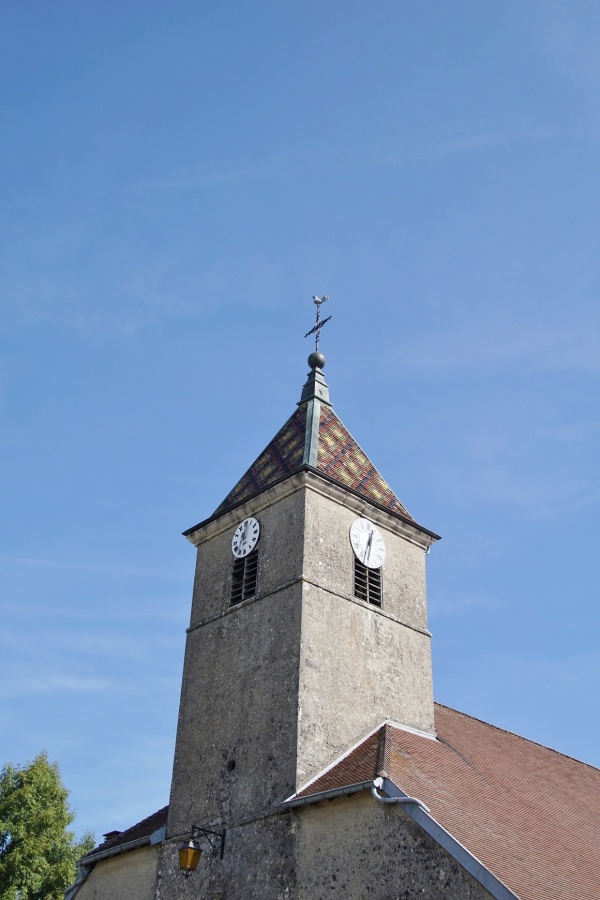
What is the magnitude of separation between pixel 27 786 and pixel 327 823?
1522cm

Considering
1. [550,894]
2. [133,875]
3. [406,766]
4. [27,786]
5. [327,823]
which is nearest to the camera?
[550,894]

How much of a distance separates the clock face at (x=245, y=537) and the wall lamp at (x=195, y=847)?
5180mm

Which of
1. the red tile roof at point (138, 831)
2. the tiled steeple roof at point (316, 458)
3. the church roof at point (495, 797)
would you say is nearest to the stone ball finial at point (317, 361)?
the tiled steeple roof at point (316, 458)

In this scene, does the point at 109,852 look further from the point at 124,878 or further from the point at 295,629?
the point at 295,629

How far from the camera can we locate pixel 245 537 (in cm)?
1870

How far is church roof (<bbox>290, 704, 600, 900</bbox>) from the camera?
13.0 m

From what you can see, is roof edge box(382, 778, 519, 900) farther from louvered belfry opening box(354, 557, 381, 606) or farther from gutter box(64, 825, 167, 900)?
gutter box(64, 825, 167, 900)

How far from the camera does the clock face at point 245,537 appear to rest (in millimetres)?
18422

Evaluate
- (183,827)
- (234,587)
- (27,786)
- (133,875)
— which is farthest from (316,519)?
(27,786)

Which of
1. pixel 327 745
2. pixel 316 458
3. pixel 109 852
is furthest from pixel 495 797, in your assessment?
pixel 109 852

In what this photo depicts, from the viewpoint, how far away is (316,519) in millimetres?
17672

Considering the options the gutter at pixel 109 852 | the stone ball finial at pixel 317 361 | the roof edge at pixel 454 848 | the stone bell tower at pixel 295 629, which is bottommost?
the roof edge at pixel 454 848

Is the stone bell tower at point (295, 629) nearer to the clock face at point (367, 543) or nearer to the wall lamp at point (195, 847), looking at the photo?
the clock face at point (367, 543)

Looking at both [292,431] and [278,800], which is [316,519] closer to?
[292,431]
